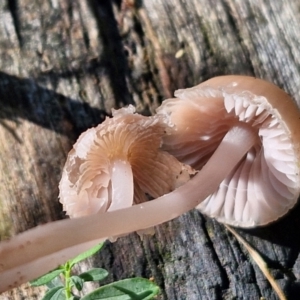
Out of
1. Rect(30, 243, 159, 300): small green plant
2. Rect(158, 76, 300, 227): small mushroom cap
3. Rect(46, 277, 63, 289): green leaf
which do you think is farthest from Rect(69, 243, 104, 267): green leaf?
Rect(158, 76, 300, 227): small mushroom cap

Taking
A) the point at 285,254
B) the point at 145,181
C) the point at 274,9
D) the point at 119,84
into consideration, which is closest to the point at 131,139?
the point at 145,181

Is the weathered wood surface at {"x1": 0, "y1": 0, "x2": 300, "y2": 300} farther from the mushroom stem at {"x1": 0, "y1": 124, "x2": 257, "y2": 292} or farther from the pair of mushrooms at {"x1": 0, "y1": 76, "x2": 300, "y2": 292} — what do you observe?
the mushroom stem at {"x1": 0, "y1": 124, "x2": 257, "y2": 292}

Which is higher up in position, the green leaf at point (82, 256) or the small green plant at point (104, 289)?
the green leaf at point (82, 256)

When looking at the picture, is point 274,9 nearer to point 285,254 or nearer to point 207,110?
point 207,110

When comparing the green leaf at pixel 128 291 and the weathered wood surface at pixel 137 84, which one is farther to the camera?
the weathered wood surface at pixel 137 84

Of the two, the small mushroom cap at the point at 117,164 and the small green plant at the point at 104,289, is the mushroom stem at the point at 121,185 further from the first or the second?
the small green plant at the point at 104,289

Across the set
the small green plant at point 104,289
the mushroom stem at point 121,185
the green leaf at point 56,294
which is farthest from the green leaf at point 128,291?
the mushroom stem at point 121,185
